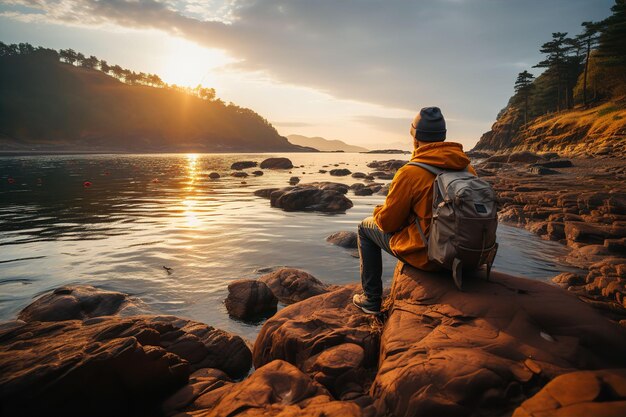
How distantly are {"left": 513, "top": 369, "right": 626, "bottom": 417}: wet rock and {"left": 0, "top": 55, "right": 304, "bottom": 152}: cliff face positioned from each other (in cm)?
11680

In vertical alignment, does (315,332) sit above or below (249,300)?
above

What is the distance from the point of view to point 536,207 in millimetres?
14180

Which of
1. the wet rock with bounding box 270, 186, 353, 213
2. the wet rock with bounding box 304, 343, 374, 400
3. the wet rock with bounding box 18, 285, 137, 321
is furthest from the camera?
the wet rock with bounding box 270, 186, 353, 213

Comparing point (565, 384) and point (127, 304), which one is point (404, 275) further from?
point (127, 304)

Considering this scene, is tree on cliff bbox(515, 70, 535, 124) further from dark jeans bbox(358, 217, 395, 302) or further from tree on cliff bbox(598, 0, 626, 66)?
dark jeans bbox(358, 217, 395, 302)

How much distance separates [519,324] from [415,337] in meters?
1.00

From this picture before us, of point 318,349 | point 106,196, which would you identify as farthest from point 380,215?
point 106,196

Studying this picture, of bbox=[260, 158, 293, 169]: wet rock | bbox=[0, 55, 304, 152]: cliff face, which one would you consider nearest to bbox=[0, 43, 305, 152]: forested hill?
bbox=[0, 55, 304, 152]: cliff face

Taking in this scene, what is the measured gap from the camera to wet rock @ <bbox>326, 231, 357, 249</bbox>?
1098 centimetres

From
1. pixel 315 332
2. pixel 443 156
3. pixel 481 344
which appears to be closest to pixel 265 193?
pixel 315 332

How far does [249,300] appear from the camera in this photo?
6441 mm

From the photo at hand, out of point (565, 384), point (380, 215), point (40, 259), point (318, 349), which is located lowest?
point (40, 259)

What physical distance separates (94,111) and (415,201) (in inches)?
5973

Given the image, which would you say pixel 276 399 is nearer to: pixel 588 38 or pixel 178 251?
pixel 178 251
